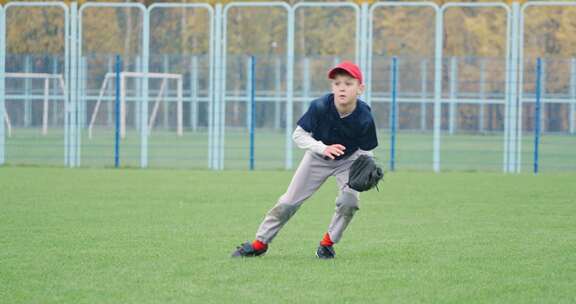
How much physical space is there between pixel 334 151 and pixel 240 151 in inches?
820

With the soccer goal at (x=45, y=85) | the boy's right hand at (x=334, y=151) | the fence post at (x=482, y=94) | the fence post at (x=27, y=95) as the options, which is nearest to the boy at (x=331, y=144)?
the boy's right hand at (x=334, y=151)

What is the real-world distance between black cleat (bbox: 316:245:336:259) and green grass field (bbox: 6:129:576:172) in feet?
45.3

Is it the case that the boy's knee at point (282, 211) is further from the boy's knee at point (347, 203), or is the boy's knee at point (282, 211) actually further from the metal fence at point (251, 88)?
the metal fence at point (251, 88)

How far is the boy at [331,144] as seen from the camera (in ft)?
27.9

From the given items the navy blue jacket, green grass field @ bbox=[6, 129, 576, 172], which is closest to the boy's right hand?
the navy blue jacket

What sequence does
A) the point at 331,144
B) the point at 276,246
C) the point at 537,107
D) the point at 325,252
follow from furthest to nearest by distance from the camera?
1. the point at 537,107
2. the point at 276,246
3. the point at 331,144
4. the point at 325,252

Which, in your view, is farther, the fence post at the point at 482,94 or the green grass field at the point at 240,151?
the fence post at the point at 482,94

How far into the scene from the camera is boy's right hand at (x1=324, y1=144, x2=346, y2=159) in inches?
316

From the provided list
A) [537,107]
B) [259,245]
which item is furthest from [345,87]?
[537,107]

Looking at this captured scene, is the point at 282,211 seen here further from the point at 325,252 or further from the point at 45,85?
the point at 45,85

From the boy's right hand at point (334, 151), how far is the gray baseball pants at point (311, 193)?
62cm

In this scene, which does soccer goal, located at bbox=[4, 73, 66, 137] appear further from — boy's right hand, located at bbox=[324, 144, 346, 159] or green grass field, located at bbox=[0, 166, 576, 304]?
boy's right hand, located at bbox=[324, 144, 346, 159]

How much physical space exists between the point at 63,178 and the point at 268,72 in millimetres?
10906

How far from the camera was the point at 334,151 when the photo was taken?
26.4 ft
